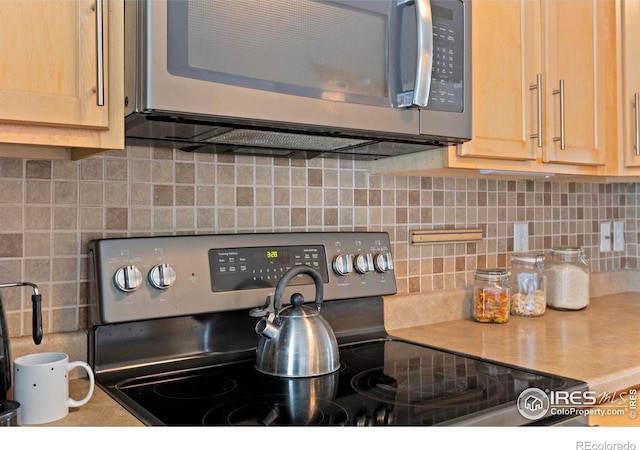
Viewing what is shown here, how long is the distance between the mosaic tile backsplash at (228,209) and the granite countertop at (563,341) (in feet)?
0.72

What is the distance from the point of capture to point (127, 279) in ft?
3.79

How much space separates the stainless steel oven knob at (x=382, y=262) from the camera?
1516mm

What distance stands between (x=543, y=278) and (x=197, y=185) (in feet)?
3.79

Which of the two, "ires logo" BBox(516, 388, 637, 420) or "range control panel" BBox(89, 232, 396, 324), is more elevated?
"range control panel" BBox(89, 232, 396, 324)

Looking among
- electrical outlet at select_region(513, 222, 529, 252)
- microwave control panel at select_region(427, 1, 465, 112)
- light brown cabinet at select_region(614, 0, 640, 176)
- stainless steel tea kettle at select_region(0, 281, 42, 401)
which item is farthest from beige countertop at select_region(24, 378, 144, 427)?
light brown cabinet at select_region(614, 0, 640, 176)

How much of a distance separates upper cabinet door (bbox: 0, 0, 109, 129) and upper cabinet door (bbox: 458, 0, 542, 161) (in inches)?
34.7

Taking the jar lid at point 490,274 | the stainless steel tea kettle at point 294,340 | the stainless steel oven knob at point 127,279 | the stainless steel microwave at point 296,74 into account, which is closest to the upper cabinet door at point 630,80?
the jar lid at point 490,274

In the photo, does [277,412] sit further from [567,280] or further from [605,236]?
[605,236]

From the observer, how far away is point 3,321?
3.22 feet

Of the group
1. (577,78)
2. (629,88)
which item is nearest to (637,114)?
(629,88)

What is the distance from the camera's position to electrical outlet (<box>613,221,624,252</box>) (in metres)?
2.40

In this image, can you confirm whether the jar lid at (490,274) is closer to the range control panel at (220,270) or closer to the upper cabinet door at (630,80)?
the range control panel at (220,270)

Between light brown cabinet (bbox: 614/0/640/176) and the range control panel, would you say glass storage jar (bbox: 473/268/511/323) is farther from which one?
light brown cabinet (bbox: 614/0/640/176)

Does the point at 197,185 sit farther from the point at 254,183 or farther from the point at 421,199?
the point at 421,199
